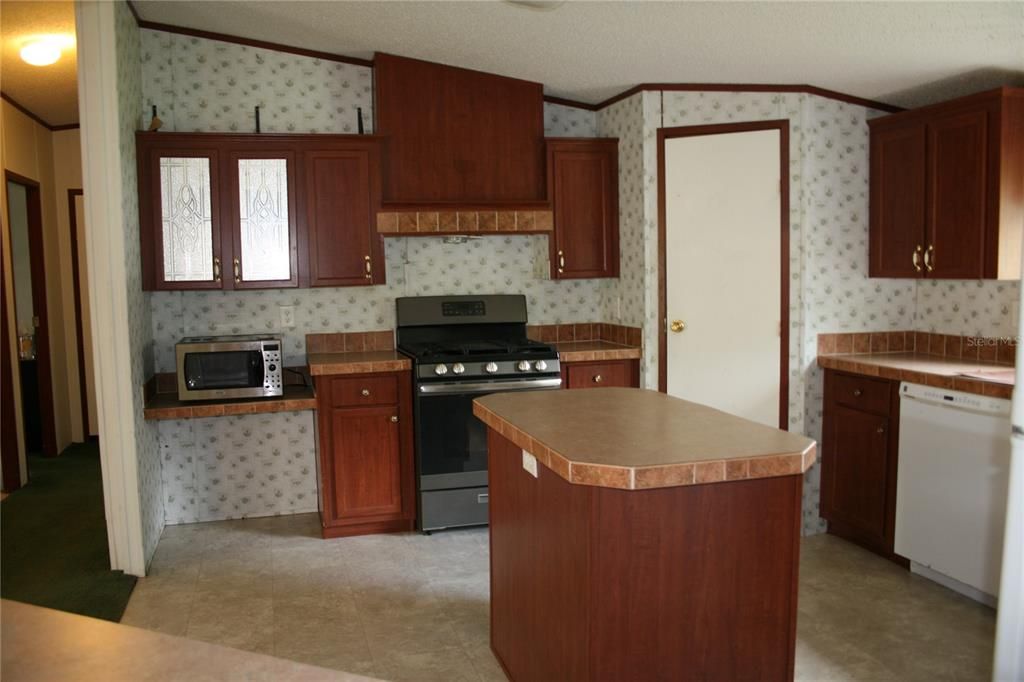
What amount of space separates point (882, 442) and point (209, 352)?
3368 millimetres

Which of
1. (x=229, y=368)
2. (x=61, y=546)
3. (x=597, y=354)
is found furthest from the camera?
(x=597, y=354)

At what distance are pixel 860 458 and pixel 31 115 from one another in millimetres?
5767

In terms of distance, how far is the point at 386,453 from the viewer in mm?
4469

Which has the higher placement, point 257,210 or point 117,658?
point 257,210

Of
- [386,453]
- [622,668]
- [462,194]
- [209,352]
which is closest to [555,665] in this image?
[622,668]

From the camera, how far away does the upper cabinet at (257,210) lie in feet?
14.3

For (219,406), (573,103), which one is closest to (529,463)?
(219,406)

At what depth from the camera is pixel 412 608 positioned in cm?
353

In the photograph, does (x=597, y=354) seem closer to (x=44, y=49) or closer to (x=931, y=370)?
(x=931, y=370)

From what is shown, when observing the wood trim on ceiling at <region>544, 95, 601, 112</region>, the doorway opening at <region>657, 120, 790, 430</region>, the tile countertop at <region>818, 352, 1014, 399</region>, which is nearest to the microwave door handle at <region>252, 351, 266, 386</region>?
the doorway opening at <region>657, 120, 790, 430</region>

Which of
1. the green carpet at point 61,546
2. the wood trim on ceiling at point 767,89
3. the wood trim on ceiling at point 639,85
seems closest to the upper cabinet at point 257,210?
the wood trim on ceiling at point 639,85

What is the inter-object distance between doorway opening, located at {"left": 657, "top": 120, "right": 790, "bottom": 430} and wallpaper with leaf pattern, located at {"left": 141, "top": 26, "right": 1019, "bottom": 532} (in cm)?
7

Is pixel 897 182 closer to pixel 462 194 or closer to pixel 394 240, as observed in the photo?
pixel 462 194

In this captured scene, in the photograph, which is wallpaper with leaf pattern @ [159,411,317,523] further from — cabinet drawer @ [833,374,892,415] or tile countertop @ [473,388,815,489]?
cabinet drawer @ [833,374,892,415]
